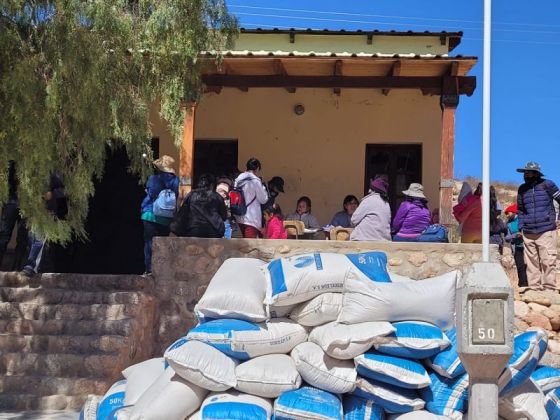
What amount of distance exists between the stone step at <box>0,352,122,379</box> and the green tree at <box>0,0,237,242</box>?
1.19 metres

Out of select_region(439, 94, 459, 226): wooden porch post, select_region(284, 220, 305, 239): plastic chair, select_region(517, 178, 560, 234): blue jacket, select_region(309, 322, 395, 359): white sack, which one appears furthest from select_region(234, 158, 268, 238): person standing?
select_region(309, 322, 395, 359): white sack

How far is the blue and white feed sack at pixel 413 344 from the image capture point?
398cm

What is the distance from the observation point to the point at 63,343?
6.75m

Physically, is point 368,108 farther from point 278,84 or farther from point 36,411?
point 36,411

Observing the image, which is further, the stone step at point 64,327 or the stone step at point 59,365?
A: the stone step at point 64,327

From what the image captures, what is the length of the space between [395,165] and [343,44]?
2095mm

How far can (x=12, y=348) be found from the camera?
6824 millimetres

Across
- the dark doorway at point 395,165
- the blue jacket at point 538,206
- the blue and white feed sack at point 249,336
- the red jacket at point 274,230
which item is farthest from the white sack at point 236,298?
the dark doorway at point 395,165

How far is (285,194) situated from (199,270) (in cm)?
406

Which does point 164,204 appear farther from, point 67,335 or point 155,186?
point 67,335

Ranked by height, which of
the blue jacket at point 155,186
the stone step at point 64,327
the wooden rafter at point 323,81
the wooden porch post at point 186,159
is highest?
the wooden rafter at point 323,81

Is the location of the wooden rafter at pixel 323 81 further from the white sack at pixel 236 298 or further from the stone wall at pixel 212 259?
the white sack at pixel 236 298

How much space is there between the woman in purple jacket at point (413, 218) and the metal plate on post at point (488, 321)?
468cm

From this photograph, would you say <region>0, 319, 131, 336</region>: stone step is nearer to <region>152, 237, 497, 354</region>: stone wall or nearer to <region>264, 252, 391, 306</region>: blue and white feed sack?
<region>152, 237, 497, 354</region>: stone wall
